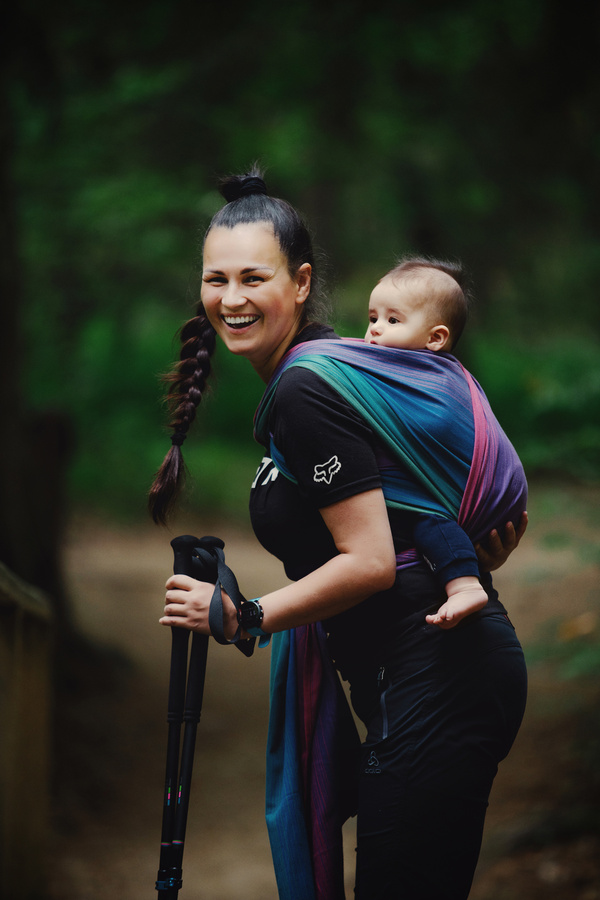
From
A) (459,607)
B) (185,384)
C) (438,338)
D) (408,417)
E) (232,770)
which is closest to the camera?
(459,607)

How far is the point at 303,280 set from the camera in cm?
212

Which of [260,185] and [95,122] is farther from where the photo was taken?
[95,122]

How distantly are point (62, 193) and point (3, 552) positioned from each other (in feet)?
10.6

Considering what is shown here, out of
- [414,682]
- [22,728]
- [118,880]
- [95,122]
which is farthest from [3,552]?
[414,682]

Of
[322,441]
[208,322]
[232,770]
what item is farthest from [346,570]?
[232,770]

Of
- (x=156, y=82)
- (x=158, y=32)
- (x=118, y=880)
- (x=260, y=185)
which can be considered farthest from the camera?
(x=158, y=32)

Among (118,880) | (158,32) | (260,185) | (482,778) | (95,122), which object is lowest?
(118,880)

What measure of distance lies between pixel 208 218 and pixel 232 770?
413cm

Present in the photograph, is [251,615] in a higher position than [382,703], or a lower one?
higher

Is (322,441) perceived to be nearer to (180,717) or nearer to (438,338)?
(438,338)

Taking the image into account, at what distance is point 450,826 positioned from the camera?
1.79 meters

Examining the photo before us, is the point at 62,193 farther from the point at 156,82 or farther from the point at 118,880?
the point at 118,880

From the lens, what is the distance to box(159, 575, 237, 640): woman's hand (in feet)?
6.12

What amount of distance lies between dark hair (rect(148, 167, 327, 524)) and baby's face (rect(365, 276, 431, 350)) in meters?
0.20
